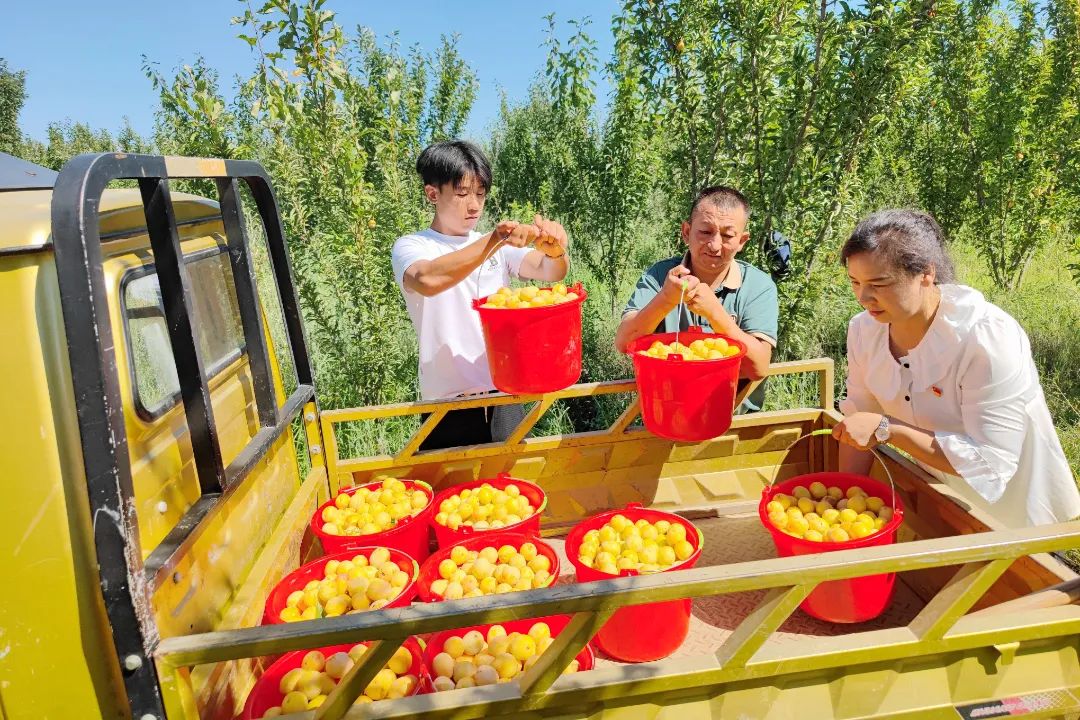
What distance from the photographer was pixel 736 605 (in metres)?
2.44

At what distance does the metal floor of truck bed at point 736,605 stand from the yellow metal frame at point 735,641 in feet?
2.49

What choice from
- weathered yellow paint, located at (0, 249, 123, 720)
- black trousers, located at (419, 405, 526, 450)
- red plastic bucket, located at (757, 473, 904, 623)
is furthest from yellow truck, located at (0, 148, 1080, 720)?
black trousers, located at (419, 405, 526, 450)

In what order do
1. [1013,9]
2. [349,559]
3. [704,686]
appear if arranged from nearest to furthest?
[704,686], [349,559], [1013,9]

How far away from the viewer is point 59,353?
121cm

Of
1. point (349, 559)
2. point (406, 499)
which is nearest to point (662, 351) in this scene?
point (406, 499)

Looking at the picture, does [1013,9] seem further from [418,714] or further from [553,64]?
[418,714]

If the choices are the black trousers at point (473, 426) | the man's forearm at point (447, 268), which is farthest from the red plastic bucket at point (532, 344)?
the black trousers at point (473, 426)

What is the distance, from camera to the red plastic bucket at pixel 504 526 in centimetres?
244

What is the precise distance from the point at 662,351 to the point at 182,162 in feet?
5.78

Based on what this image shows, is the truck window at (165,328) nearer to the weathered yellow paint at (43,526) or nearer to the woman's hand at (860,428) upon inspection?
the weathered yellow paint at (43,526)

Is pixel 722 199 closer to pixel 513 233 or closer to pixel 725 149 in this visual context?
pixel 513 233

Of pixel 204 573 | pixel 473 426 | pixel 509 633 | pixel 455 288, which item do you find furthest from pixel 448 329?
pixel 204 573

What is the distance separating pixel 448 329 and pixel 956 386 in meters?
2.05

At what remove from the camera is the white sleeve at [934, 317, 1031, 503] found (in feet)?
6.54
